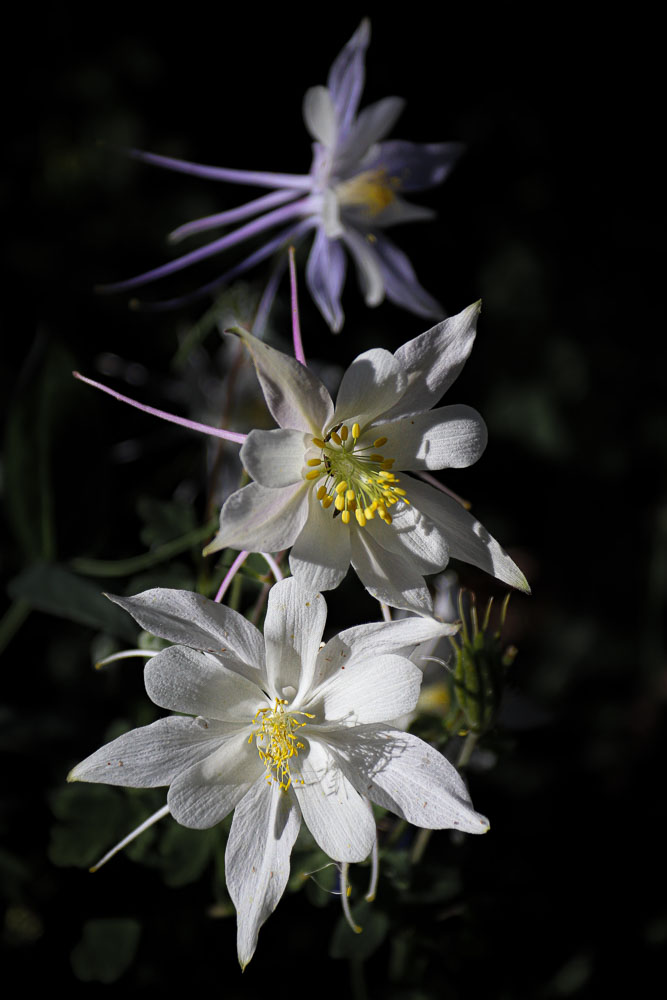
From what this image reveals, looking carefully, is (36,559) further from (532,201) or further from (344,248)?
(532,201)

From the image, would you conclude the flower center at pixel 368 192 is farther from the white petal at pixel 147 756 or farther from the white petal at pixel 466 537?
the white petal at pixel 147 756

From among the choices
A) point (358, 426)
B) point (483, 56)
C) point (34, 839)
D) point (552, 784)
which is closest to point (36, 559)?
point (34, 839)

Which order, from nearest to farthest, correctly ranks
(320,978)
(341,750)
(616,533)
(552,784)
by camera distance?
(341,750), (320,978), (552,784), (616,533)

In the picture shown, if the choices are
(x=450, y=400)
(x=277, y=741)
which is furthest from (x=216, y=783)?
(x=450, y=400)

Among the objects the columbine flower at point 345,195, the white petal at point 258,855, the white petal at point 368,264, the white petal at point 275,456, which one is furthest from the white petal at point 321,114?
the white petal at point 258,855

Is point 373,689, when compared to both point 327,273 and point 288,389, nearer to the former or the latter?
point 288,389

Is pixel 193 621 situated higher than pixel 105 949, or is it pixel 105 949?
pixel 193 621
